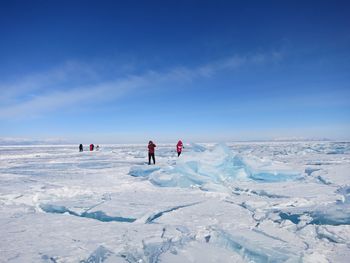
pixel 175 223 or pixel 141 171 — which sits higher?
pixel 141 171

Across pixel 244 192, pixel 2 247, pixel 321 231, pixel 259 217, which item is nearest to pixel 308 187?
pixel 244 192

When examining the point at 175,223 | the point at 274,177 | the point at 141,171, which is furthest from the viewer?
the point at 141,171

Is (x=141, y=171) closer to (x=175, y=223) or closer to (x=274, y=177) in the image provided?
(x=274, y=177)

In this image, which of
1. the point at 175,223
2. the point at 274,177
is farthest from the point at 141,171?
the point at 175,223

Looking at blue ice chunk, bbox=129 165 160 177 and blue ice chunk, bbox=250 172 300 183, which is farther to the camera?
blue ice chunk, bbox=129 165 160 177

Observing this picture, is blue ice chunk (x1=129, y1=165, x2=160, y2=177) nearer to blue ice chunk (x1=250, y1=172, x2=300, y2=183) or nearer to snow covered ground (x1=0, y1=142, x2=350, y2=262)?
snow covered ground (x1=0, y1=142, x2=350, y2=262)

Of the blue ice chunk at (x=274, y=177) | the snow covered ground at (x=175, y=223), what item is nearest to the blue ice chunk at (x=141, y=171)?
the snow covered ground at (x=175, y=223)

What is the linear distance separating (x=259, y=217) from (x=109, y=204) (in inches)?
92.7

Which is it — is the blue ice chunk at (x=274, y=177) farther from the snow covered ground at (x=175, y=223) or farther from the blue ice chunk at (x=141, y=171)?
the blue ice chunk at (x=141, y=171)

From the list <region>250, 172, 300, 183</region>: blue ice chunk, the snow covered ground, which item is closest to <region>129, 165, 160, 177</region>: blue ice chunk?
the snow covered ground

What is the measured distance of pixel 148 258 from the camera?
2.61m

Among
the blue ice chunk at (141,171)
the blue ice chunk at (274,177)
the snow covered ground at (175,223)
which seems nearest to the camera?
the snow covered ground at (175,223)

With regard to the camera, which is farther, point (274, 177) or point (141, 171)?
point (141, 171)

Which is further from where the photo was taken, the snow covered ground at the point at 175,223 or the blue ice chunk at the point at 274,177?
the blue ice chunk at the point at 274,177
